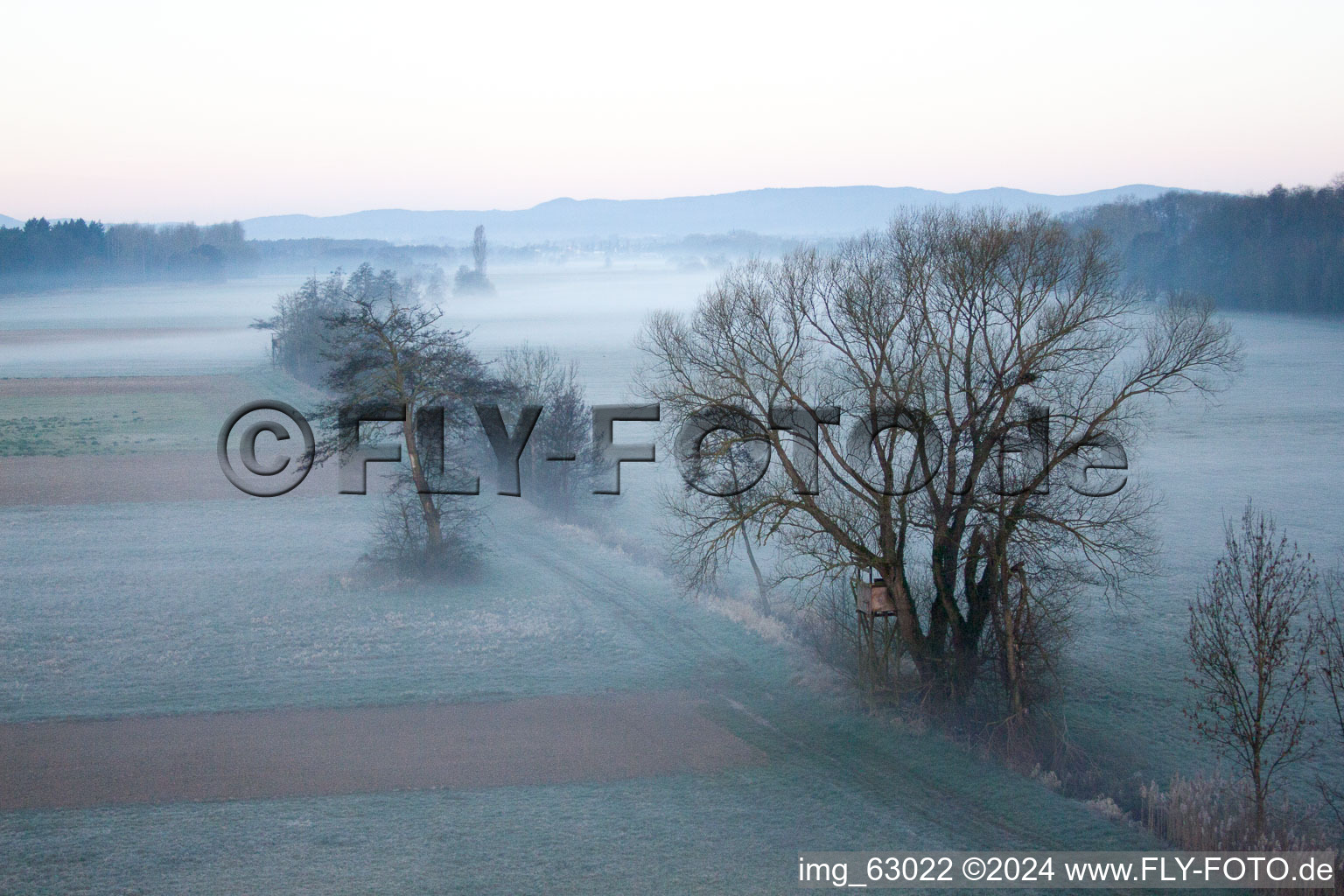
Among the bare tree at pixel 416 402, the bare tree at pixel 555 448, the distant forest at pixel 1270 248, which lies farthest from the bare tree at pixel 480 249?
the bare tree at pixel 416 402

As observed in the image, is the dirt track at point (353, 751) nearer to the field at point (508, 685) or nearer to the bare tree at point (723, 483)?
the field at point (508, 685)

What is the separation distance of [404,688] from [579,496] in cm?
1755

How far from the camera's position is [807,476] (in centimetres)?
1847

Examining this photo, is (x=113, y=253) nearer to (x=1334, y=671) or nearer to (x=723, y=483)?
(x=723, y=483)

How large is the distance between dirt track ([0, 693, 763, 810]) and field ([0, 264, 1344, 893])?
4.4 inches

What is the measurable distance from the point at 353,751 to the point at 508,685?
3751mm

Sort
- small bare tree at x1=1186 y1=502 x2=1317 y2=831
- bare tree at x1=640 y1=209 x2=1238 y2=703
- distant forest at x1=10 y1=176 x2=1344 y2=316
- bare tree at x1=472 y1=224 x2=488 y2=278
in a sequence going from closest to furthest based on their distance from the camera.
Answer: small bare tree at x1=1186 y1=502 x2=1317 y2=831, bare tree at x1=640 y1=209 x2=1238 y2=703, distant forest at x1=10 y1=176 x2=1344 y2=316, bare tree at x1=472 y1=224 x2=488 y2=278

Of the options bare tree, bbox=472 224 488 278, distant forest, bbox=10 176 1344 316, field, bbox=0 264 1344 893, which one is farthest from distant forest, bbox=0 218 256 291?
field, bbox=0 264 1344 893

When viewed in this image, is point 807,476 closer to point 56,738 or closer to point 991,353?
point 991,353

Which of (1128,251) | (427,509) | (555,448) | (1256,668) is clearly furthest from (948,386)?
(1128,251)

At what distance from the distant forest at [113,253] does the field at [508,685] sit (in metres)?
52.8

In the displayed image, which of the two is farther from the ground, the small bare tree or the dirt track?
the small bare tree

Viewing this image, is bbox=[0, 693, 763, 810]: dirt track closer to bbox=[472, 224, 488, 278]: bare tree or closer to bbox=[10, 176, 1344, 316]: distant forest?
bbox=[10, 176, 1344, 316]: distant forest

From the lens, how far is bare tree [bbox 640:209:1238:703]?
1631 centimetres
